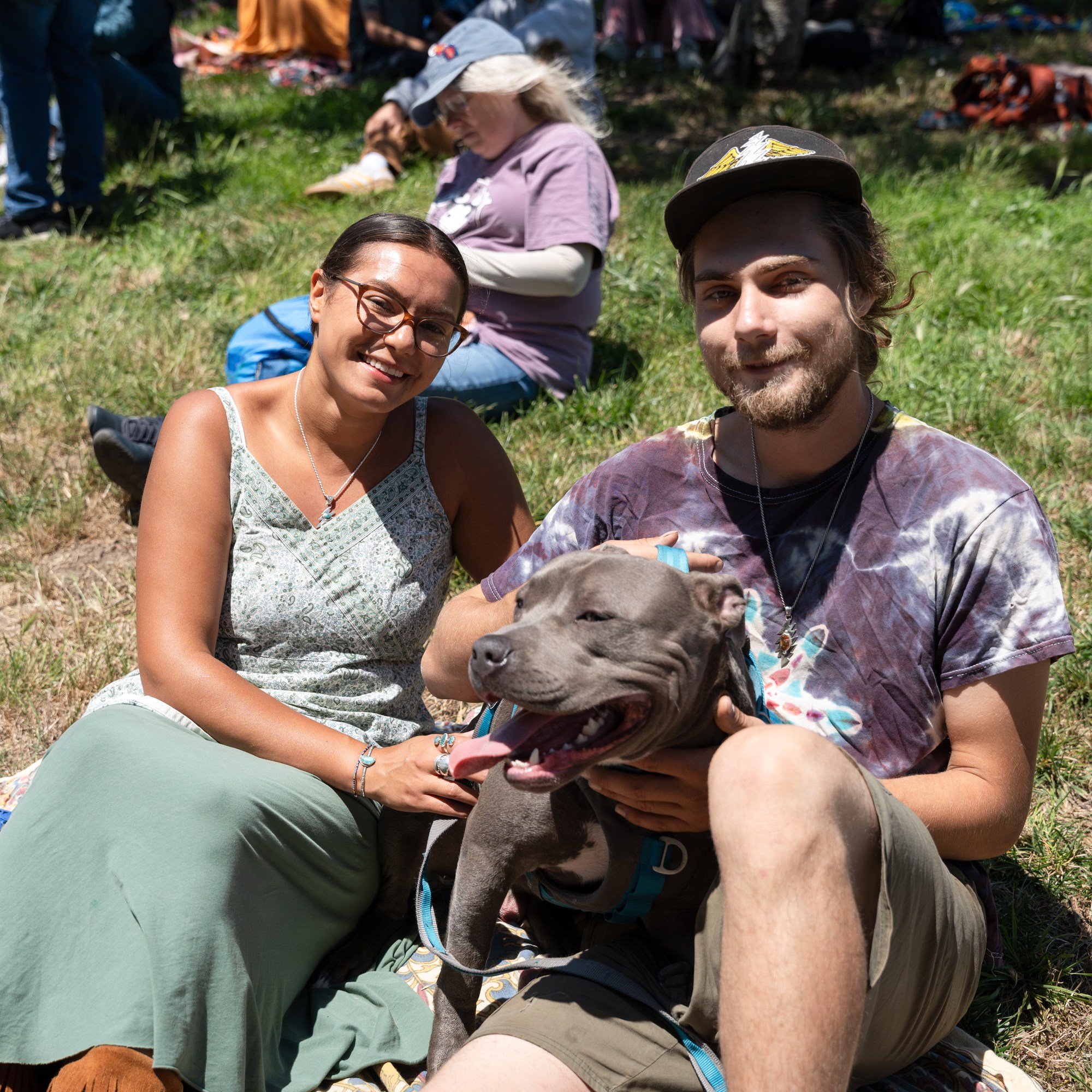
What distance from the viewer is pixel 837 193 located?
245 centimetres

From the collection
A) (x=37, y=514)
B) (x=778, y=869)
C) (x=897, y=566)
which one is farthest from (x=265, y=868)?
(x=37, y=514)

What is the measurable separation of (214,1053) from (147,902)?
332 millimetres

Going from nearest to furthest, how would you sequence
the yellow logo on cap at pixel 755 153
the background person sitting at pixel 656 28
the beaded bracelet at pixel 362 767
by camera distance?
the yellow logo on cap at pixel 755 153 → the beaded bracelet at pixel 362 767 → the background person sitting at pixel 656 28

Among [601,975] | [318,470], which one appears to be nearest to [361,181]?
[318,470]

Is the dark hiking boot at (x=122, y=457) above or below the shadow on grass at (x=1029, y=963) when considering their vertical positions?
above

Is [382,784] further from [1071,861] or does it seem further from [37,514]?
[37,514]

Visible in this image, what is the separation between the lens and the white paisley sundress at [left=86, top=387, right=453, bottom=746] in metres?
2.84

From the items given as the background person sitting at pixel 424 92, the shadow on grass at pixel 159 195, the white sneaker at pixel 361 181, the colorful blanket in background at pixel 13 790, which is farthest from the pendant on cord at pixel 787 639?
the shadow on grass at pixel 159 195

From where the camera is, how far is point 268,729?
266 centimetres

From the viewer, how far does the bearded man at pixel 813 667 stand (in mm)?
1793

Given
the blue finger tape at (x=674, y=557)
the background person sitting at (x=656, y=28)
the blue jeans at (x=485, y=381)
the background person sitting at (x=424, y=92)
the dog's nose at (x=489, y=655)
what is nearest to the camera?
the dog's nose at (x=489, y=655)

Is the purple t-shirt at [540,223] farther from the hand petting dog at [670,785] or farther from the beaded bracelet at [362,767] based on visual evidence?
the hand petting dog at [670,785]

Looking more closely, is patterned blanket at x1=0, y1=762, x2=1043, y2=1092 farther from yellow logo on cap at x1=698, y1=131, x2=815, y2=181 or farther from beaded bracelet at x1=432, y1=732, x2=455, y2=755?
yellow logo on cap at x1=698, y1=131, x2=815, y2=181

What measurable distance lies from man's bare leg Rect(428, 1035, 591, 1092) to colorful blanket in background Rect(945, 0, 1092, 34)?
13.3 meters
